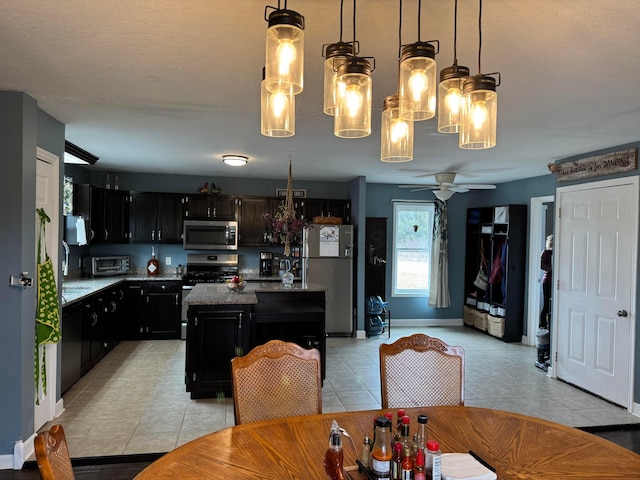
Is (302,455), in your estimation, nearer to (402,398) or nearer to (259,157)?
(402,398)

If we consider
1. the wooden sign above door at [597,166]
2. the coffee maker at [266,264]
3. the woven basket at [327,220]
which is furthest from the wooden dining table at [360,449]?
the coffee maker at [266,264]

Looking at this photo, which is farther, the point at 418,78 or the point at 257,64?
the point at 257,64

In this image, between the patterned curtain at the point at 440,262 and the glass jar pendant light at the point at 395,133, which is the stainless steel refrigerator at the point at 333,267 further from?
the glass jar pendant light at the point at 395,133

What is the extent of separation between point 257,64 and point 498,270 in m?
5.30

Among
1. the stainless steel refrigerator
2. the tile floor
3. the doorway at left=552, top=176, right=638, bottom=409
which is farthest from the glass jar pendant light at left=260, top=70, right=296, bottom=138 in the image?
the stainless steel refrigerator

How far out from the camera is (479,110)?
1.44 metres

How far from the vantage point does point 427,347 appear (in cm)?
235

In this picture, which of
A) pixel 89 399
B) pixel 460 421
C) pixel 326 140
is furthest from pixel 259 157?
pixel 460 421

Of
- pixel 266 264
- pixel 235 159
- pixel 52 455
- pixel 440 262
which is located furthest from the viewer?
pixel 440 262

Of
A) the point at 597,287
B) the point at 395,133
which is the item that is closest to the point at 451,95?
the point at 395,133

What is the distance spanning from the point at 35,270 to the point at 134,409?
4.86 ft

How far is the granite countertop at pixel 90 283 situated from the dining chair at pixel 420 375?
3.01m

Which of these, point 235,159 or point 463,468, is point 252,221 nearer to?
point 235,159

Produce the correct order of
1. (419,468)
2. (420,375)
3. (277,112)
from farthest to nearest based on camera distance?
(420,375) → (277,112) → (419,468)
